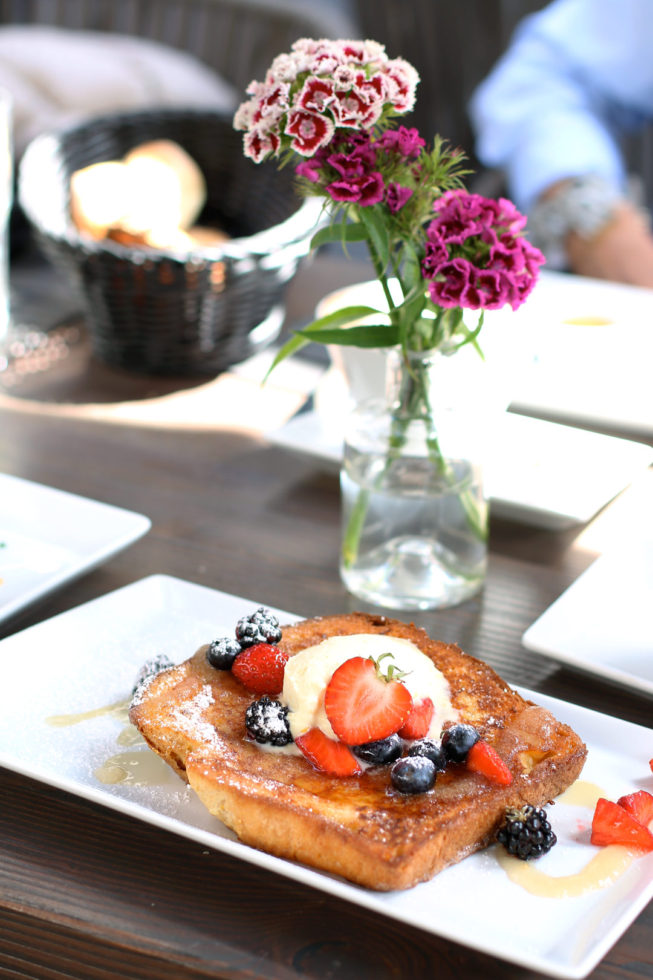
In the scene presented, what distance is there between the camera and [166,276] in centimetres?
157

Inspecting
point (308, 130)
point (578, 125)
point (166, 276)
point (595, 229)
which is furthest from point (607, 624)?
point (578, 125)

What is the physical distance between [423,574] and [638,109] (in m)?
2.19

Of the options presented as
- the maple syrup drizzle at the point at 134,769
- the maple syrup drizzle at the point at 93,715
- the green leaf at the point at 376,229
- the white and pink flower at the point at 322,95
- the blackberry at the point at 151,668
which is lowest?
the maple syrup drizzle at the point at 93,715

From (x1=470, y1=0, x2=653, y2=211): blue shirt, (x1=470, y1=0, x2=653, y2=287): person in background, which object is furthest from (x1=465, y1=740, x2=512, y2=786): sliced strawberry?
(x1=470, y1=0, x2=653, y2=211): blue shirt

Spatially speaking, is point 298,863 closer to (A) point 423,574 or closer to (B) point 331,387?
(A) point 423,574

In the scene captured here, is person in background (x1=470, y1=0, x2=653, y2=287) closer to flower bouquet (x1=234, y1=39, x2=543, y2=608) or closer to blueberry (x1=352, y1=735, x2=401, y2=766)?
flower bouquet (x1=234, y1=39, x2=543, y2=608)

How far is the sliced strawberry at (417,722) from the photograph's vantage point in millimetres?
825

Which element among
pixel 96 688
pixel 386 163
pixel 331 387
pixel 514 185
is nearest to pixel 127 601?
pixel 96 688

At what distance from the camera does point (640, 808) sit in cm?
79

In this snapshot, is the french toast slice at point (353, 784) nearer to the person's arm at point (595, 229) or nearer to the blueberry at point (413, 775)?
the blueberry at point (413, 775)

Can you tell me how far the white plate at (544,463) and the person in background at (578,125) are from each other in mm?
1193

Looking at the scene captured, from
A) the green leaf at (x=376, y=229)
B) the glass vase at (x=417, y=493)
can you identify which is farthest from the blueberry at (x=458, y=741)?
the green leaf at (x=376, y=229)

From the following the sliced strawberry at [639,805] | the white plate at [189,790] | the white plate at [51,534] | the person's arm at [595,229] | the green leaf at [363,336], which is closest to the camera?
the white plate at [189,790]

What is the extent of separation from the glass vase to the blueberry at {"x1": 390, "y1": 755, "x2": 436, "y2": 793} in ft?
1.20
